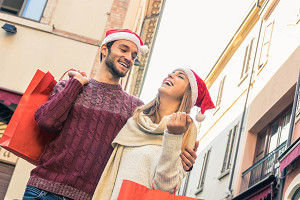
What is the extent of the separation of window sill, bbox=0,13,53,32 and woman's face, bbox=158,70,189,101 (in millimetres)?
10609

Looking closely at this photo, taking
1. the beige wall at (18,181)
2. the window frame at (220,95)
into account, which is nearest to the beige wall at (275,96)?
the window frame at (220,95)

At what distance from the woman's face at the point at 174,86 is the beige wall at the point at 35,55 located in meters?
9.79

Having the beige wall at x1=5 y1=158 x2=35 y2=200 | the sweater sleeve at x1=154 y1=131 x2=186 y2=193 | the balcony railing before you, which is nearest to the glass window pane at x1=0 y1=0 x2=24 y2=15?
the beige wall at x1=5 y1=158 x2=35 y2=200

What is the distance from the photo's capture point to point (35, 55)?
43.8 feet

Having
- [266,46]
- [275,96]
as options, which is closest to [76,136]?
[275,96]

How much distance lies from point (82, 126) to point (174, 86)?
64 centimetres

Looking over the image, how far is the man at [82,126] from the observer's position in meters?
3.30

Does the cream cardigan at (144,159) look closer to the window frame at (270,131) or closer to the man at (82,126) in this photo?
the man at (82,126)

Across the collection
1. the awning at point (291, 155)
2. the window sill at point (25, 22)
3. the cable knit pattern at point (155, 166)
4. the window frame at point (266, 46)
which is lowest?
the cable knit pattern at point (155, 166)

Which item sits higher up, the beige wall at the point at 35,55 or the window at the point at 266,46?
the window at the point at 266,46

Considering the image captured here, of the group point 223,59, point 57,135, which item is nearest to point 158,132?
point 57,135

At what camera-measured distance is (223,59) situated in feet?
81.0

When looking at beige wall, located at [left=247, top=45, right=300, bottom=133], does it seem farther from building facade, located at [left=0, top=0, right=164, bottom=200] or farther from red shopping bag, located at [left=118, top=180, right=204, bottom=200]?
red shopping bag, located at [left=118, top=180, right=204, bottom=200]

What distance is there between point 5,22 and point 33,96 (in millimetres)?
10492
